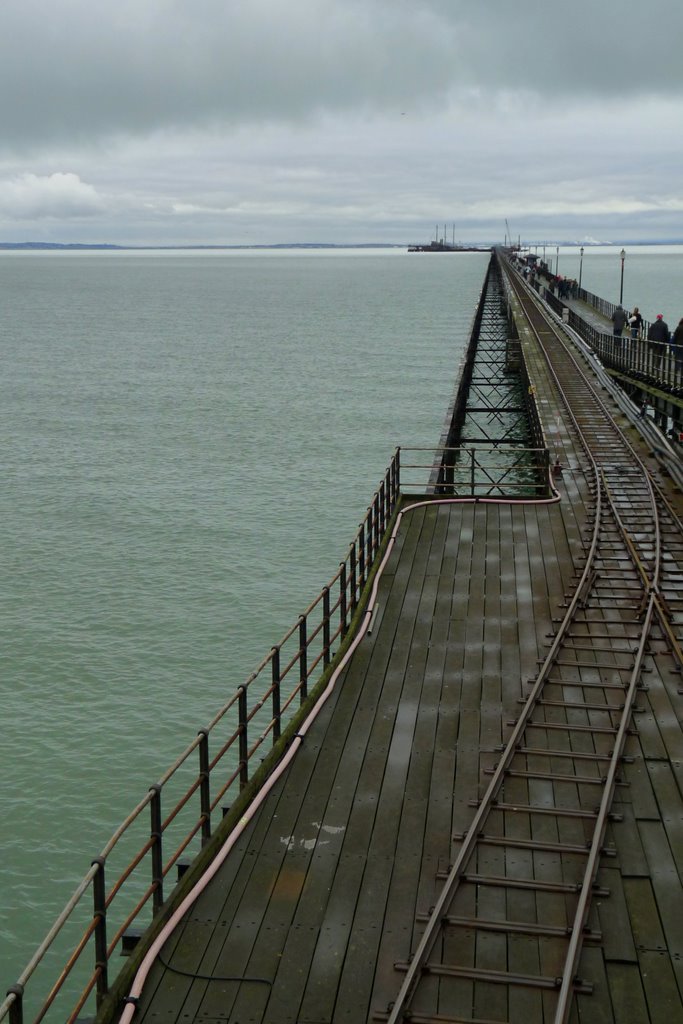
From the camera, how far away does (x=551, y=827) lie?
7898 mm

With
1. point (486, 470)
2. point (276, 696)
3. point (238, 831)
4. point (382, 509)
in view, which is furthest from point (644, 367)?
point (238, 831)

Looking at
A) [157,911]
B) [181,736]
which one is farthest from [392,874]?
[181,736]

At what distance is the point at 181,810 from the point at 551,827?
7.54 meters

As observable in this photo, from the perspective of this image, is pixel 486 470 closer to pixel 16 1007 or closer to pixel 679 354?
pixel 679 354

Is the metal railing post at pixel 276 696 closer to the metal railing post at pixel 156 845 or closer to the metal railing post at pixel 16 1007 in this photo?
the metal railing post at pixel 156 845

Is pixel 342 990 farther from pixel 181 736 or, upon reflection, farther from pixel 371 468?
pixel 371 468

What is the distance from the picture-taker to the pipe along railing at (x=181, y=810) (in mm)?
6062

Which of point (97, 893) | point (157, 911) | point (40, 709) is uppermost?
point (97, 893)

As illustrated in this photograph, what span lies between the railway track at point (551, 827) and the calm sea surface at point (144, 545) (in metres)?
5.86

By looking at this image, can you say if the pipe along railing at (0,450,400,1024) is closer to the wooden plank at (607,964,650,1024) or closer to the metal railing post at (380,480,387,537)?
Result: the metal railing post at (380,480,387,537)

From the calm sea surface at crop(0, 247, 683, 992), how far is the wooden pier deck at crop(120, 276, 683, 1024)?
15.2 ft

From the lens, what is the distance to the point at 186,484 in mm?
34281

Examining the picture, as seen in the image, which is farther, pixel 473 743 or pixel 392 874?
pixel 473 743

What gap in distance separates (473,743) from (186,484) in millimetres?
25999
